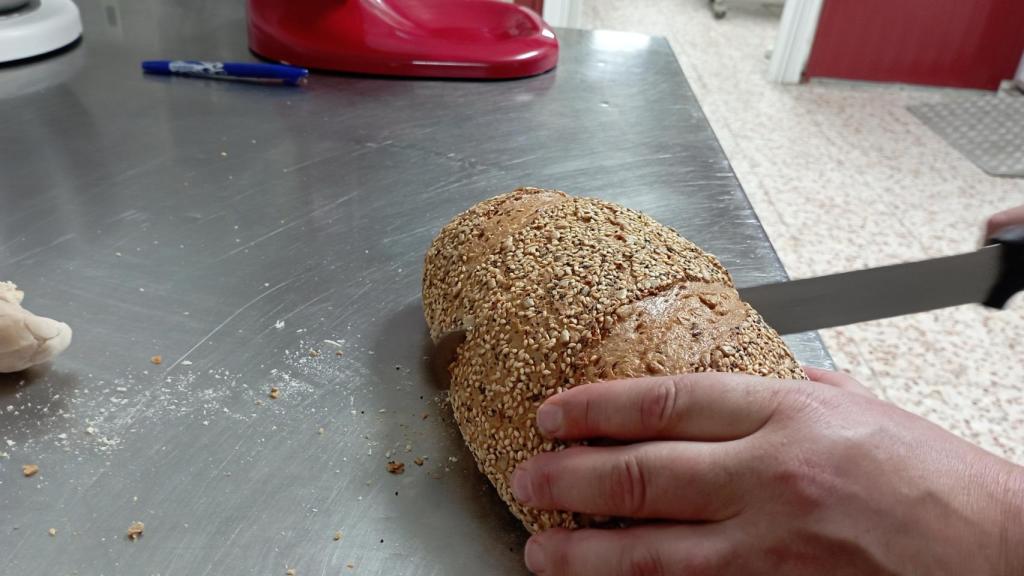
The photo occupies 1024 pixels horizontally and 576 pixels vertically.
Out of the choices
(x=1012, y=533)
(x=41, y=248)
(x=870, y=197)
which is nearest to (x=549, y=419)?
(x=1012, y=533)

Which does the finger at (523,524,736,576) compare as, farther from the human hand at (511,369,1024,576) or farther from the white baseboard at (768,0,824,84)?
the white baseboard at (768,0,824,84)

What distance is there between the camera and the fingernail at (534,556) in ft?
2.04

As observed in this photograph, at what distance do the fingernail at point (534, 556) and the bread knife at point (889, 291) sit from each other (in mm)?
227

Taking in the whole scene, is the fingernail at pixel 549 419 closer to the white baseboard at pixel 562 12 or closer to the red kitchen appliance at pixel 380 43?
the red kitchen appliance at pixel 380 43

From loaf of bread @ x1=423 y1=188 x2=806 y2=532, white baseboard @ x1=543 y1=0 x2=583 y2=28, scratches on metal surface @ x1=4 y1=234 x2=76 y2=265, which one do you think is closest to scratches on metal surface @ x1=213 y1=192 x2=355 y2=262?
scratches on metal surface @ x1=4 y1=234 x2=76 y2=265

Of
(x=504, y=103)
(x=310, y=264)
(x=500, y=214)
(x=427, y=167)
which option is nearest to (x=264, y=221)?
(x=310, y=264)

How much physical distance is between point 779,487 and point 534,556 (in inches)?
8.1

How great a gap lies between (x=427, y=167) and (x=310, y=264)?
30cm

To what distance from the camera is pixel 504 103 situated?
1.42m

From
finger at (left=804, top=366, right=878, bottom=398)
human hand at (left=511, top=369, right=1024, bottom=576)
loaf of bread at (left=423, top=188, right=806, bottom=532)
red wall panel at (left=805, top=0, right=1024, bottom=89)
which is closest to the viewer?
human hand at (left=511, top=369, right=1024, bottom=576)

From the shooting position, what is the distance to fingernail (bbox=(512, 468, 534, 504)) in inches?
24.7

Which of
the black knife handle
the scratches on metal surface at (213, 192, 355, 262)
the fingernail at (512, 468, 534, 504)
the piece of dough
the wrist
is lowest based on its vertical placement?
the scratches on metal surface at (213, 192, 355, 262)

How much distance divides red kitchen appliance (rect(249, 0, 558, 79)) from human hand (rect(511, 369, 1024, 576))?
1.01 meters

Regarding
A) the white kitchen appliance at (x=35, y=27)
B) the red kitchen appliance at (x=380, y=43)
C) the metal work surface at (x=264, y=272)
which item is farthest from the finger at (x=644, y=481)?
the white kitchen appliance at (x=35, y=27)
